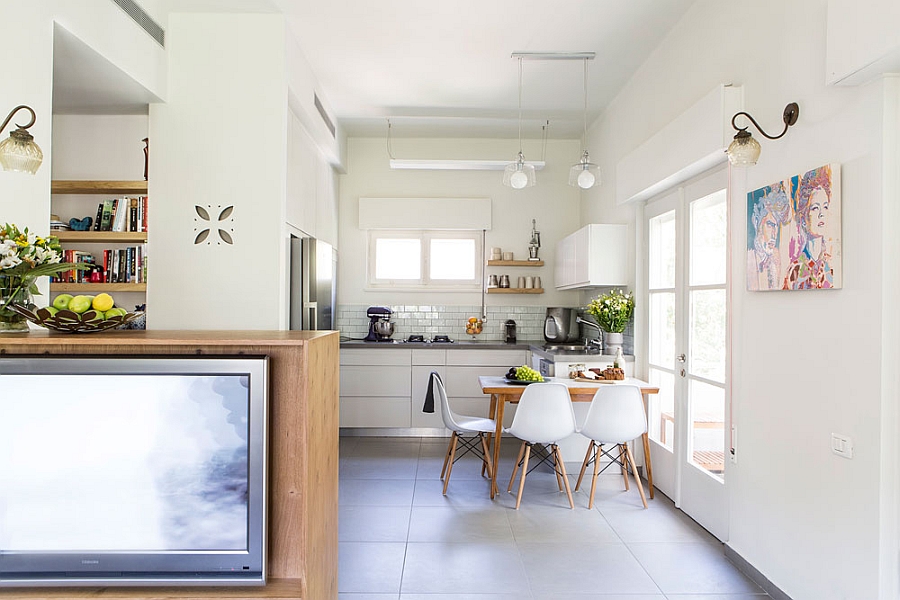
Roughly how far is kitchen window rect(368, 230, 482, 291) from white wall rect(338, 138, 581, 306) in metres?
0.15

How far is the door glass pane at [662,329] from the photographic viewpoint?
163 inches

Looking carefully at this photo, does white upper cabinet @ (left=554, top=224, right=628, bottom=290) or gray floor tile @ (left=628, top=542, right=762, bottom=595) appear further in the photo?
white upper cabinet @ (left=554, top=224, right=628, bottom=290)

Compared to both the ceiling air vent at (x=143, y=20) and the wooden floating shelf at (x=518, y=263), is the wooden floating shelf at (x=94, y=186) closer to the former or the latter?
the ceiling air vent at (x=143, y=20)

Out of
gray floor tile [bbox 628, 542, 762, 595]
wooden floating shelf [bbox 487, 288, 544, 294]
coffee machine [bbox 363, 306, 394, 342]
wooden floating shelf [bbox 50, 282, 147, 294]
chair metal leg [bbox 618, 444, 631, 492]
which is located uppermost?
wooden floating shelf [bbox 487, 288, 544, 294]

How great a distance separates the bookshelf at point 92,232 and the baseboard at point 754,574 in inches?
144

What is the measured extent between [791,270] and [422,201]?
439 cm

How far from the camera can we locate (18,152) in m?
1.95

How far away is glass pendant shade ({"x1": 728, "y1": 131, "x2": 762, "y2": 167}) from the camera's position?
2.43 meters

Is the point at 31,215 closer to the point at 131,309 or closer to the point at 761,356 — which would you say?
the point at 131,309

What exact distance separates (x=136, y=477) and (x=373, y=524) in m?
2.17

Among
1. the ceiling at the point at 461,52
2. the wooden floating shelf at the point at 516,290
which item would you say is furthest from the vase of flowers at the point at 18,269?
the wooden floating shelf at the point at 516,290

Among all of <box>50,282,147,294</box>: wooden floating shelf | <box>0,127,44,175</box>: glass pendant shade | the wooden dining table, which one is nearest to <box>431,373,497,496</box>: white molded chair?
the wooden dining table

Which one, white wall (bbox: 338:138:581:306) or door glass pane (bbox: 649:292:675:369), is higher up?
white wall (bbox: 338:138:581:306)

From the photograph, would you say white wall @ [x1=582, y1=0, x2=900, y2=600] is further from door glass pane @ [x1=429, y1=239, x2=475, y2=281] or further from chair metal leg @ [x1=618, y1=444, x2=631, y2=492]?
door glass pane @ [x1=429, y1=239, x2=475, y2=281]
